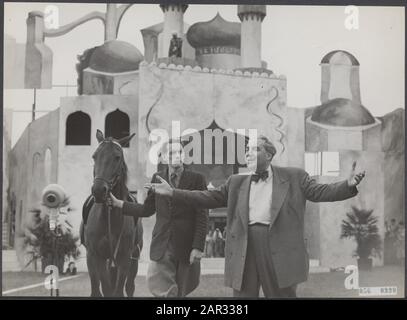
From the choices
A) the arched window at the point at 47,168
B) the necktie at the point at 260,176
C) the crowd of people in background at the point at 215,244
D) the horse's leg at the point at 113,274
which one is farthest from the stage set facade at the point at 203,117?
the horse's leg at the point at 113,274

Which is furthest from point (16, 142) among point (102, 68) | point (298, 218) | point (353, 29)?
point (353, 29)

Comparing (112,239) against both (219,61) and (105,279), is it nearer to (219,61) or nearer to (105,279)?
(105,279)

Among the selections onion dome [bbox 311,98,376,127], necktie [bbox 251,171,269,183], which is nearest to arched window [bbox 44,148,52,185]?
necktie [bbox 251,171,269,183]

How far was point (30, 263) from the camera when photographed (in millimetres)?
7773

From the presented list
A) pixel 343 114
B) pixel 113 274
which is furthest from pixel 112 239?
pixel 343 114

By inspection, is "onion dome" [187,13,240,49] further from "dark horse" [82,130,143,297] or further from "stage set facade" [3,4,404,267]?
"dark horse" [82,130,143,297]

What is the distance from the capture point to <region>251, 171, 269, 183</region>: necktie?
7684 mm

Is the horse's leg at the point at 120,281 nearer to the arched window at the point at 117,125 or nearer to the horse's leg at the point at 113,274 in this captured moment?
the horse's leg at the point at 113,274

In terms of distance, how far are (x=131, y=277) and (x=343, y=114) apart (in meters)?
2.86

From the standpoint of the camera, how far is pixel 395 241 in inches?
309

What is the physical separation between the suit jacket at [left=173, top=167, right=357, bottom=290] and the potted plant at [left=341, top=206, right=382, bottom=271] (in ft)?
1.03

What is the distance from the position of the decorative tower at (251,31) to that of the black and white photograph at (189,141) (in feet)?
0.05

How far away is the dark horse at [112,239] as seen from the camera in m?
7.75

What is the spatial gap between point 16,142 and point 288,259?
10.2ft
